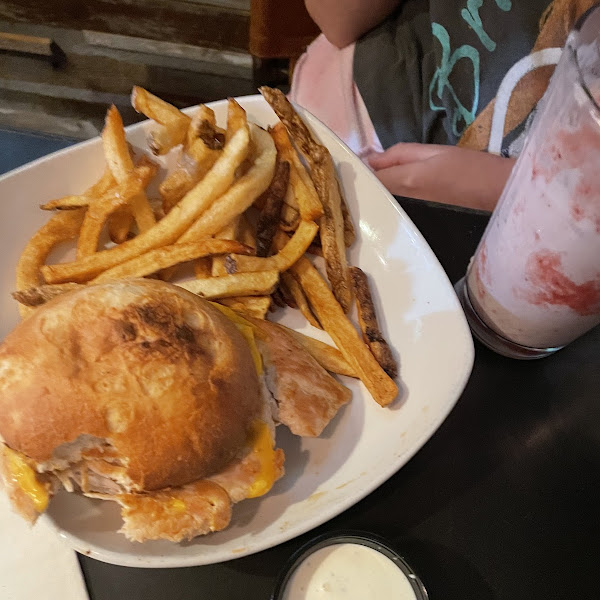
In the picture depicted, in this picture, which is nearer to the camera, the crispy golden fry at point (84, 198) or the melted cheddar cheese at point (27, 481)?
the melted cheddar cheese at point (27, 481)

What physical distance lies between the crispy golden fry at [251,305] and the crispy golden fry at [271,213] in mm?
138

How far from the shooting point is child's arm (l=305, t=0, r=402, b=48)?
185 cm

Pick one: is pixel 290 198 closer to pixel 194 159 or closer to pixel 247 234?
pixel 247 234

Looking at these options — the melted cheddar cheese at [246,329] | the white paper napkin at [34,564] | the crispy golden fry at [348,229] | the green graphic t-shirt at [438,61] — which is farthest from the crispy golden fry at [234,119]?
the white paper napkin at [34,564]

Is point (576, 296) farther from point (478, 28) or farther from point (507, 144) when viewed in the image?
point (478, 28)

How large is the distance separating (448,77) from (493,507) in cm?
132

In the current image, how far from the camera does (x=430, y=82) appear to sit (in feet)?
6.03

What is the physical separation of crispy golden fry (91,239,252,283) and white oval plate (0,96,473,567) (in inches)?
9.3

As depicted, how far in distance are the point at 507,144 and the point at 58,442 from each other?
4.86 ft

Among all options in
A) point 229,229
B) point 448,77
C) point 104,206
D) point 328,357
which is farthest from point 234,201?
point 448,77

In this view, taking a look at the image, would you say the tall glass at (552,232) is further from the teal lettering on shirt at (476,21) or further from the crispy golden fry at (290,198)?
the teal lettering on shirt at (476,21)


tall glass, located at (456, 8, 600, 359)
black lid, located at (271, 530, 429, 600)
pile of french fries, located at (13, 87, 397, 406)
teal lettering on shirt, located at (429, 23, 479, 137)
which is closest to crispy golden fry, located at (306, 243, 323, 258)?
pile of french fries, located at (13, 87, 397, 406)

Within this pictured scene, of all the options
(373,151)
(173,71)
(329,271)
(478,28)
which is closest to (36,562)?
(329,271)

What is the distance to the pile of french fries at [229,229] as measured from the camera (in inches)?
47.3
